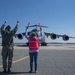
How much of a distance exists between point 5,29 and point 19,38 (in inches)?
1430

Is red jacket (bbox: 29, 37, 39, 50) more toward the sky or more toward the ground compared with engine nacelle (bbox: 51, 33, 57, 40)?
more toward the ground

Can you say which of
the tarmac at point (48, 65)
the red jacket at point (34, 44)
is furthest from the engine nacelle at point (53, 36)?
the red jacket at point (34, 44)

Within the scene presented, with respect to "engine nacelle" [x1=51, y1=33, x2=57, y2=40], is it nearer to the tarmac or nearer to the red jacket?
the tarmac

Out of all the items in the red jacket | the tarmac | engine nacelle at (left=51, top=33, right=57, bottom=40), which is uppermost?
engine nacelle at (left=51, top=33, right=57, bottom=40)

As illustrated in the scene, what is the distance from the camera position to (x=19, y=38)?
4581cm

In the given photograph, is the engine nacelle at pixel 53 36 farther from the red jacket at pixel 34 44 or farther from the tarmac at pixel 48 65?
the red jacket at pixel 34 44

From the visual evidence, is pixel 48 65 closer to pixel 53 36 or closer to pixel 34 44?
pixel 34 44

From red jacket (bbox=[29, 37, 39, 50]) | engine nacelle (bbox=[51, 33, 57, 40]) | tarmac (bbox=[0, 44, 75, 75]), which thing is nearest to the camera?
tarmac (bbox=[0, 44, 75, 75])

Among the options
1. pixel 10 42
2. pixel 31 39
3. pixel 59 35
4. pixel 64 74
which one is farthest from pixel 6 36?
pixel 59 35

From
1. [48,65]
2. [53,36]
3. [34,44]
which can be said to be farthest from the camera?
[53,36]

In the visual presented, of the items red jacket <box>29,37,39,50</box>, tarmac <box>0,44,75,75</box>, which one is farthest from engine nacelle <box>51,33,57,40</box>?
red jacket <box>29,37,39,50</box>

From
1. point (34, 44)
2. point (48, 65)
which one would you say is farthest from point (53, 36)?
point (34, 44)

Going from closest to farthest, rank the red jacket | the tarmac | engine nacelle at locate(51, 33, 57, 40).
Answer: the tarmac
the red jacket
engine nacelle at locate(51, 33, 57, 40)

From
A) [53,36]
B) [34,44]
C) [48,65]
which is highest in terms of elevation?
[53,36]
